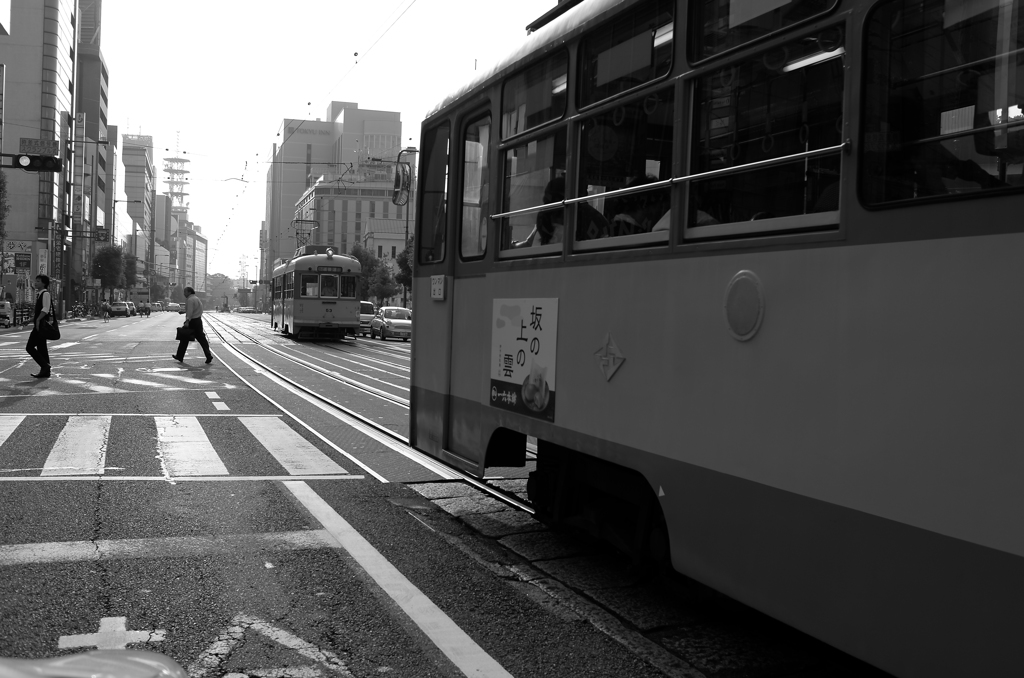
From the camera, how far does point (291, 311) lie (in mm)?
34375

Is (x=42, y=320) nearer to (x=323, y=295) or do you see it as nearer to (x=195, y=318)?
(x=195, y=318)

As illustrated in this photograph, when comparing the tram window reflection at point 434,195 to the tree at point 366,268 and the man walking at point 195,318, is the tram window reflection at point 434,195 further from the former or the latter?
the tree at point 366,268

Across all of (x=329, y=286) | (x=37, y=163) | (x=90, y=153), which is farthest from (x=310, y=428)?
(x=90, y=153)

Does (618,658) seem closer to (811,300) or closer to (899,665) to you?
(899,665)

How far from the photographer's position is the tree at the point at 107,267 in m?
94.4

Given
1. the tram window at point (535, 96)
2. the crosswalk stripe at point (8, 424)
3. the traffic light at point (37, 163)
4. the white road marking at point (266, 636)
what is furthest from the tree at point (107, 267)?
the white road marking at point (266, 636)

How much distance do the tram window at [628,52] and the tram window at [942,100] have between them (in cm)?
115

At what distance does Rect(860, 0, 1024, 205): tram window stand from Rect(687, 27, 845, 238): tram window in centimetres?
17

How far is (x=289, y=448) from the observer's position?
9039 mm

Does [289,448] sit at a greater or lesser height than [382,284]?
lesser

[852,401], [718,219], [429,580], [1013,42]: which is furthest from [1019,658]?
[429,580]

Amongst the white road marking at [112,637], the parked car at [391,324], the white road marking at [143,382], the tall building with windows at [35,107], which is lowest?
the white road marking at [112,637]

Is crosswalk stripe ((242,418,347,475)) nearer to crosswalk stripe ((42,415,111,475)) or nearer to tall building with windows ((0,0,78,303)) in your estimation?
crosswalk stripe ((42,415,111,475))

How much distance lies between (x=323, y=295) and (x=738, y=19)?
30.5 m
